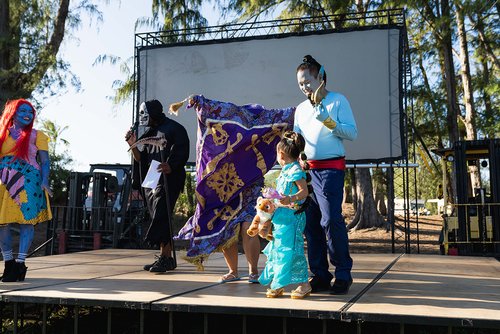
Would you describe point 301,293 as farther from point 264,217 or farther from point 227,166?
point 227,166

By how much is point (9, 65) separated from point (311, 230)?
12.3 m

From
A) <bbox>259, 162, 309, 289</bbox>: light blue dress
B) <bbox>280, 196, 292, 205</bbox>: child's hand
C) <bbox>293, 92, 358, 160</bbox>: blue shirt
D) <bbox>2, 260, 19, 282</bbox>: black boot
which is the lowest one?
<bbox>2, 260, 19, 282</bbox>: black boot

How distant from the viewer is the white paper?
468cm

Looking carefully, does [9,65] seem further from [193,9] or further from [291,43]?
[291,43]

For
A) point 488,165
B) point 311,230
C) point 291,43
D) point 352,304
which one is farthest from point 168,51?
point 352,304

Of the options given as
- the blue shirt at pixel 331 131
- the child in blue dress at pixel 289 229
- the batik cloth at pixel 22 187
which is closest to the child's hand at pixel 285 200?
the child in blue dress at pixel 289 229

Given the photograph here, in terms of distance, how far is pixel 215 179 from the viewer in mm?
4301

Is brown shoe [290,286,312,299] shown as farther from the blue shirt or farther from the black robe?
the black robe

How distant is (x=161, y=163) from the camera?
4703 mm

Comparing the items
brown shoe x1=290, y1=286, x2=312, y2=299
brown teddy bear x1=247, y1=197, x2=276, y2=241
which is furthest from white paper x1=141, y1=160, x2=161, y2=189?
brown shoe x1=290, y1=286, x2=312, y2=299

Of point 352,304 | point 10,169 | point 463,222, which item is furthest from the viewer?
point 463,222

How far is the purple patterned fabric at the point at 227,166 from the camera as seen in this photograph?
13.9ft

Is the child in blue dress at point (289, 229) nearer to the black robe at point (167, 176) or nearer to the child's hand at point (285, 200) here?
the child's hand at point (285, 200)

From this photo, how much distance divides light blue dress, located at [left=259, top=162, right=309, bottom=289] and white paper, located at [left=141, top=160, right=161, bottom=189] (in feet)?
5.40
